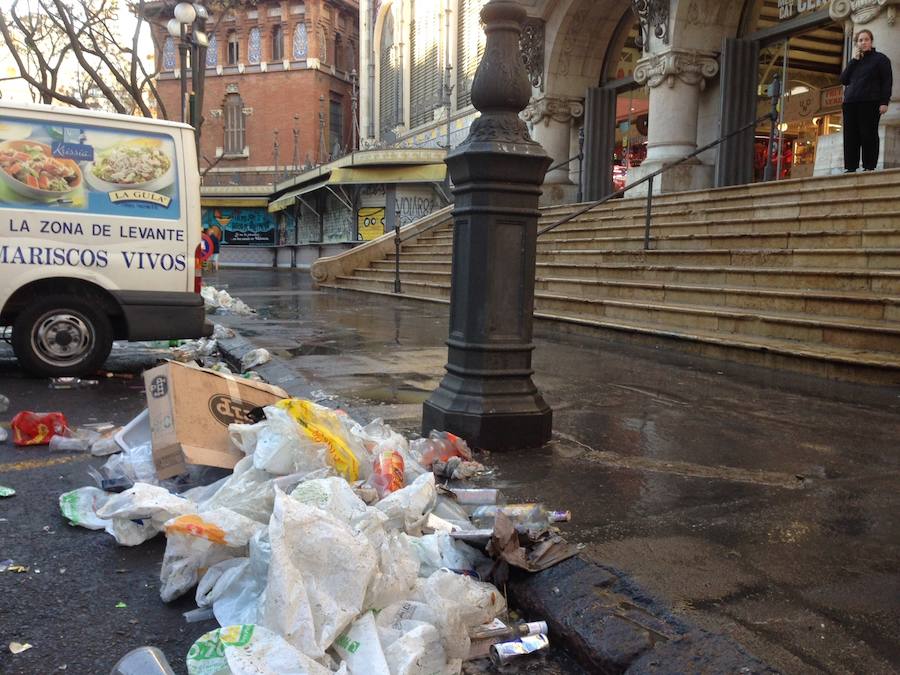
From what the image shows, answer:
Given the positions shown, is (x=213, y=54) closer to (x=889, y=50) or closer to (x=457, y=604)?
(x=889, y=50)

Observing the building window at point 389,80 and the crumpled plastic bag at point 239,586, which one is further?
the building window at point 389,80

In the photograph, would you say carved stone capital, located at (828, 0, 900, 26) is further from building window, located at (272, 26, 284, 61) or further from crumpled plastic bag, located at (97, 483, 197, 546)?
building window, located at (272, 26, 284, 61)

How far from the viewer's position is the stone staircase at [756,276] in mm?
7012

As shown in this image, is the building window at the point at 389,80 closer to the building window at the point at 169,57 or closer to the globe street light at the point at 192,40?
the globe street light at the point at 192,40

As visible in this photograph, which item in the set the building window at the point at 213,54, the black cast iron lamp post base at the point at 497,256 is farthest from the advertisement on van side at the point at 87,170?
the building window at the point at 213,54

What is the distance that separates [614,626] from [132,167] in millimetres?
5758

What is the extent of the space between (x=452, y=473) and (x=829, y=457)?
209cm

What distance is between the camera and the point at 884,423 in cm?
495

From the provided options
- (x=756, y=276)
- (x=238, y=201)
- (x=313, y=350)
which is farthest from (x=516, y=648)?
(x=238, y=201)

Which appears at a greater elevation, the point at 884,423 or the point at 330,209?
the point at 330,209

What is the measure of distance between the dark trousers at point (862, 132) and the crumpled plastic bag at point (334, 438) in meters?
9.17

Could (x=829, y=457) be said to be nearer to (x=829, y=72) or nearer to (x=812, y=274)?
(x=812, y=274)

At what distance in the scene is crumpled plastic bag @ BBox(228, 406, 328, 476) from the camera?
9.87 feet

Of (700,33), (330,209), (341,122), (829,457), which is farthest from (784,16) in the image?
(341,122)
